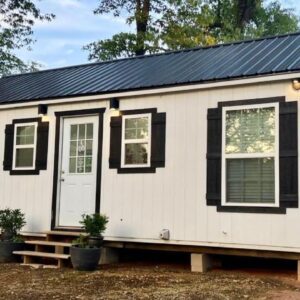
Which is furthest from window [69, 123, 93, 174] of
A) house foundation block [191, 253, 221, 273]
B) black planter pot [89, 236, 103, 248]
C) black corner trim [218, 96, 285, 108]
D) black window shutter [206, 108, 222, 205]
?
black corner trim [218, 96, 285, 108]

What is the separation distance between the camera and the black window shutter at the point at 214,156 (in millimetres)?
7281

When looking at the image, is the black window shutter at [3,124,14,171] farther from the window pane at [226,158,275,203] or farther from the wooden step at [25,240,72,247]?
the window pane at [226,158,275,203]

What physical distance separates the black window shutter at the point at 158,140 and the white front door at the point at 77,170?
1177mm

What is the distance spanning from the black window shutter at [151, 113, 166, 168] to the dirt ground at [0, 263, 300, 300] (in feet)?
5.55

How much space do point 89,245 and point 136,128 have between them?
6.74ft

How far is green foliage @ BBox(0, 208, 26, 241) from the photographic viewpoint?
847cm

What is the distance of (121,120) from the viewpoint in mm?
8312

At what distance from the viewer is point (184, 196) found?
7562mm

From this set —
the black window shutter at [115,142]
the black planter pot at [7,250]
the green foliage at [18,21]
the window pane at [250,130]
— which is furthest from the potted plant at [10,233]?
the green foliage at [18,21]

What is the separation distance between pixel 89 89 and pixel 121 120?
914 mm

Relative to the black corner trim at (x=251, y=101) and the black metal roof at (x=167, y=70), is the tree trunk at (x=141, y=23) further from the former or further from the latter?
the black corner trim at (x=251, y=101)

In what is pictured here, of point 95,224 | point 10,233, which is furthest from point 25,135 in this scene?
point 95,224

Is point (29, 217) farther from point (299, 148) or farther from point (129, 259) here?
point (299, 148)

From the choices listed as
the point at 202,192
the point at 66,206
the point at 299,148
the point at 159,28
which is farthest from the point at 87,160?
the point at 159,28
